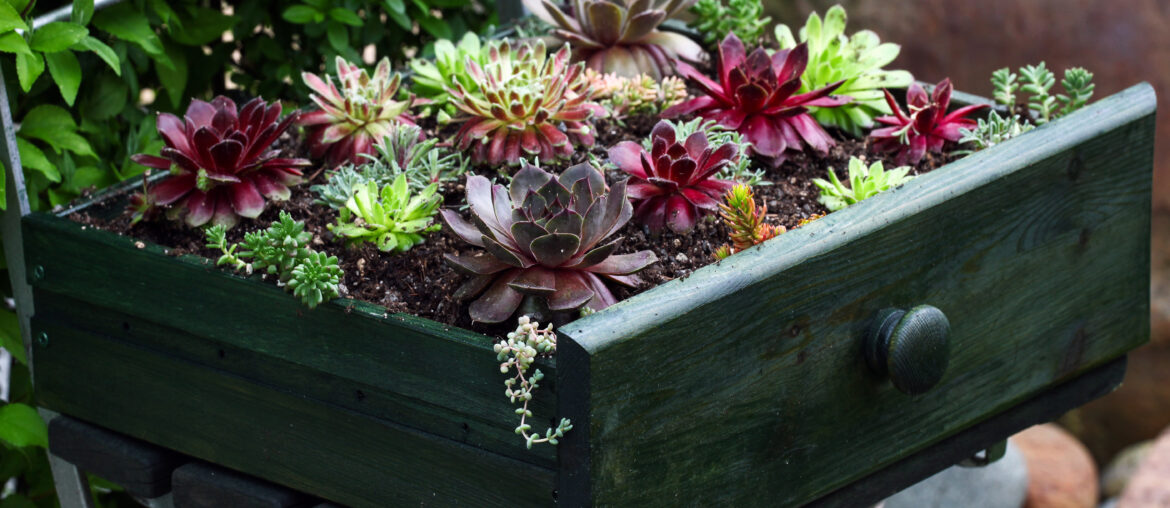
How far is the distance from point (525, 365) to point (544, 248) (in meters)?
0.15

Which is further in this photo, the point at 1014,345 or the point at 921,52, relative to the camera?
the point at 921,52

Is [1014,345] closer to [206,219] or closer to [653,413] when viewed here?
[653,413]

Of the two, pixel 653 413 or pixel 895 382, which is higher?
pixel 653 413

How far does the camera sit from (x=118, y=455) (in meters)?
1.75

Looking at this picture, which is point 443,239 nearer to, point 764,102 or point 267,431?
point 267,431

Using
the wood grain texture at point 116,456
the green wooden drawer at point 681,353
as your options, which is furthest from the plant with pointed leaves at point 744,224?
the wood grain texture at point 116,456

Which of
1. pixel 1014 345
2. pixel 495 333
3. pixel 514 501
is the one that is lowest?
pixel 1014 345

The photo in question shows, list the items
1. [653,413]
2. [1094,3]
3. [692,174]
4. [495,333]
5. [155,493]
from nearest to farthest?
[653,413] < [495,333] < [692,174] < [155,493] < [1094,3]

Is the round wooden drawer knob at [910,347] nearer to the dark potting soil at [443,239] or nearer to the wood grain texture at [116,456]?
the dark potting soil at [443,239]

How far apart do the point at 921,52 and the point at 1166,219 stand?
746mm

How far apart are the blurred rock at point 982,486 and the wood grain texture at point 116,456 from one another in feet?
5.05

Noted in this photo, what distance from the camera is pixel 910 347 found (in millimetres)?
1530

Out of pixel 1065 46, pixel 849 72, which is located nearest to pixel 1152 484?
pixel 1065 46

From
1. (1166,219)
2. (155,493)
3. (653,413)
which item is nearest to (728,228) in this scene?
(653,413)
